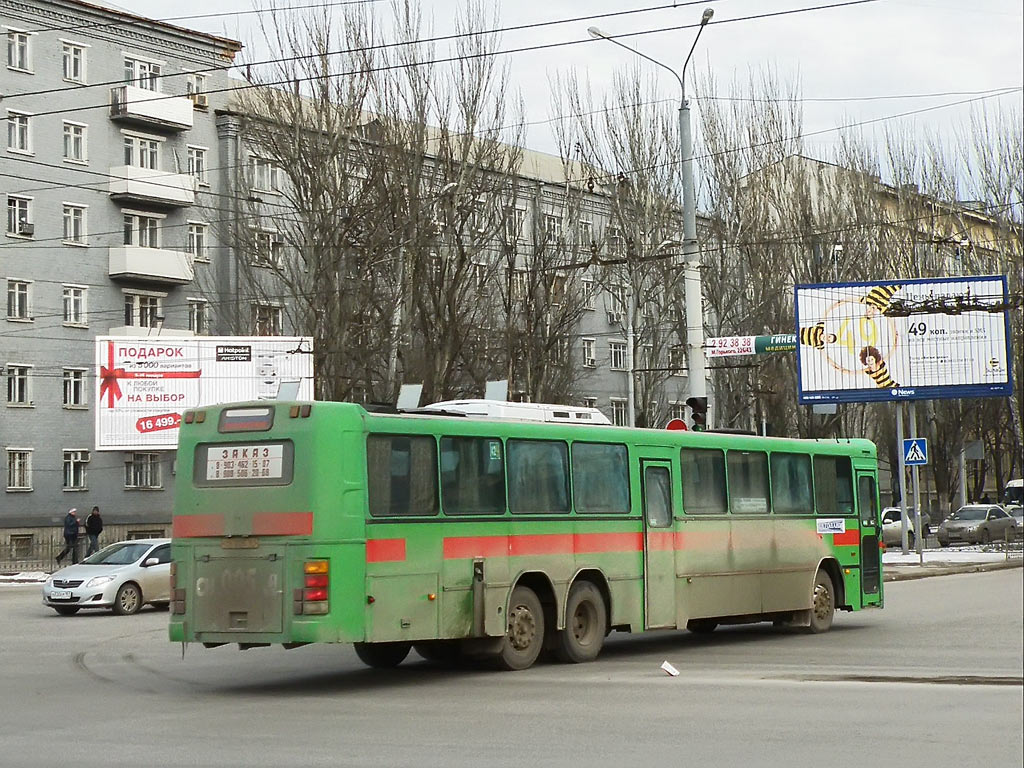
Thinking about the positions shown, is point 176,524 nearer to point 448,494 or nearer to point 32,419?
point 448,494

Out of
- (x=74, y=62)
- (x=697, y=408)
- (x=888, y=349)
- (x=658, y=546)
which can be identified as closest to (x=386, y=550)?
(x=658, y=546)

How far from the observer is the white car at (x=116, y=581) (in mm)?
27594

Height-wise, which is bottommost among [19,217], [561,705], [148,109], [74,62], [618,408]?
[561,705]

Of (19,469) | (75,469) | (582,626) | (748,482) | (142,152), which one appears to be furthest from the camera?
(142,152)

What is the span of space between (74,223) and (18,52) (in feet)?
20.1

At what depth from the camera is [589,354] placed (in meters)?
73.7

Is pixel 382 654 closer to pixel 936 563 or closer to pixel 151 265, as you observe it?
pixel 936 563

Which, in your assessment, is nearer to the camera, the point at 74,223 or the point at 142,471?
the point at 74,223

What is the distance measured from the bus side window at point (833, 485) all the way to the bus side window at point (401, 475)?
699 centimetres

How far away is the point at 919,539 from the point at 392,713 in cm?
3126

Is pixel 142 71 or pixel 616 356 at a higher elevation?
pixel 142 71

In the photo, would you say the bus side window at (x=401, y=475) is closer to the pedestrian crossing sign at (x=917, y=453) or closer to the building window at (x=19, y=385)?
the pedestrian crossing sign at (x=917, y=453)

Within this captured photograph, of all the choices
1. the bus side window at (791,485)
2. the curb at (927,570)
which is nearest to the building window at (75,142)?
the curb at (927,570)

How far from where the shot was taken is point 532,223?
170 ft
